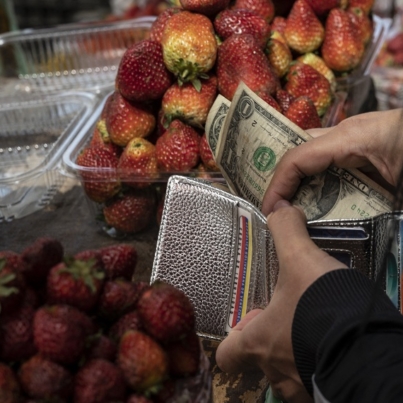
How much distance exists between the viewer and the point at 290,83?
152cm

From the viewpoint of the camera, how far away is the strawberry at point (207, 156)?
1.34 metres

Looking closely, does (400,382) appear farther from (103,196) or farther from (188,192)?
(103,196)

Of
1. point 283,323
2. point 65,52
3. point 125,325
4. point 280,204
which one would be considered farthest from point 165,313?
point 65,52

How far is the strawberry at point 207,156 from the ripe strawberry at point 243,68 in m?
0.13

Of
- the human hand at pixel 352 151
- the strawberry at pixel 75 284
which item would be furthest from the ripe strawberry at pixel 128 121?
the strawberry at pixel 75 284

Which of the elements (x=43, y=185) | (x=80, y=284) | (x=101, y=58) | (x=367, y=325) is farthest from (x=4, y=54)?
(x=367, y=325)

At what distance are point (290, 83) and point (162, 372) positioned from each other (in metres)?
1.03

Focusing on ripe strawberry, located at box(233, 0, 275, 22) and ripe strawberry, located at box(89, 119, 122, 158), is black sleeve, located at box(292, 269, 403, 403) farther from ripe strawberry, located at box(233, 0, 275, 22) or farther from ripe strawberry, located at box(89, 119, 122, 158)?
ripe strawberry, located at box(233, 0, 275, 22)

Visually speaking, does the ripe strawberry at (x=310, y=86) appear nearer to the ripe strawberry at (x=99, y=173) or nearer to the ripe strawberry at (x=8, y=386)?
the ripe strawberry at (x=99, y=173)

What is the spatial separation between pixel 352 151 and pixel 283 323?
15.7 inches

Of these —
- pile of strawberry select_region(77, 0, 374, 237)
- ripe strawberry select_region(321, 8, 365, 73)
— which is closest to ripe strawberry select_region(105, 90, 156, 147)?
pile of strawberry select_region(77, 0, 374, 237)

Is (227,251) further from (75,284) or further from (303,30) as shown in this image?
(303,30)

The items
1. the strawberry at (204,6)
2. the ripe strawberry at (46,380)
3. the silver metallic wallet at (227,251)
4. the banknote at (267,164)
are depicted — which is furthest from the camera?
the strawberry at (204,6)

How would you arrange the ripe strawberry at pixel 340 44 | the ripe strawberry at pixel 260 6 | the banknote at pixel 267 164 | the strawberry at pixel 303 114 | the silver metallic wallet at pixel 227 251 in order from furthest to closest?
the ripe strawberry at pixel 340 44
the ripe strawberry at pixel 260 6
the strawberry at pixel 303 114
the banknote at pixel 267 164
the silver metallic wallet at pixel 227 251
